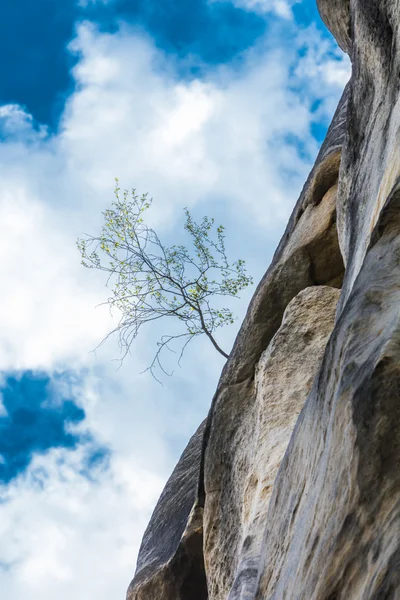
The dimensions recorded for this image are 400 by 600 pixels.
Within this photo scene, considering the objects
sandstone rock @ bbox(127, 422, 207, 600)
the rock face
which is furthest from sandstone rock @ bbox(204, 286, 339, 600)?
sandstone rock @ bbox(127, 422, 207, 600)

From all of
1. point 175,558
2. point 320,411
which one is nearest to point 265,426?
point 175,558

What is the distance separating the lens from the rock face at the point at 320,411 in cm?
353

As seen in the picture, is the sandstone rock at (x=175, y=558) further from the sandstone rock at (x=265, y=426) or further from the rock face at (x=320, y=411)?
the sandstone rock at (x=265, y=426)

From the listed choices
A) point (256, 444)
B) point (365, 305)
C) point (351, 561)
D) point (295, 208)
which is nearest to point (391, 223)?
point (365, 305)

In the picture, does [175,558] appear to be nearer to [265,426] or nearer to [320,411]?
[265,426]

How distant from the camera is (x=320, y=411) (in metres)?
4.53

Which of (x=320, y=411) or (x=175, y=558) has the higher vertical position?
(x=175, y=558)

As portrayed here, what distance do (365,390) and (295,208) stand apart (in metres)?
7.96

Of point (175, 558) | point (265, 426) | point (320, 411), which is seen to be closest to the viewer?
point (320, 411)

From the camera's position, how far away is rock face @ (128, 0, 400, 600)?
3533mm

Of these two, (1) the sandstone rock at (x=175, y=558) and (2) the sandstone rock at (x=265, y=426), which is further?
(1) the sandstone rock at (x=175, y=558)

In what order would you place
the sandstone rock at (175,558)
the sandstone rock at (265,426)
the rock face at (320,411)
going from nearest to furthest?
the rock face at (320,411)
the sandstone rock at (265,426)
the sandstone rock at (175,558)

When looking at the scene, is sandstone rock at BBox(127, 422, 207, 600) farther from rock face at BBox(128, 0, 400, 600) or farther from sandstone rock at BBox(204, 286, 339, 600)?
sandstone rock at BBox(204, 286, 339, 600)

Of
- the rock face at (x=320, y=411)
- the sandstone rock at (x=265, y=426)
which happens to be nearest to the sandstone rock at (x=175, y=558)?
the rock face at (x=320, y=411)
